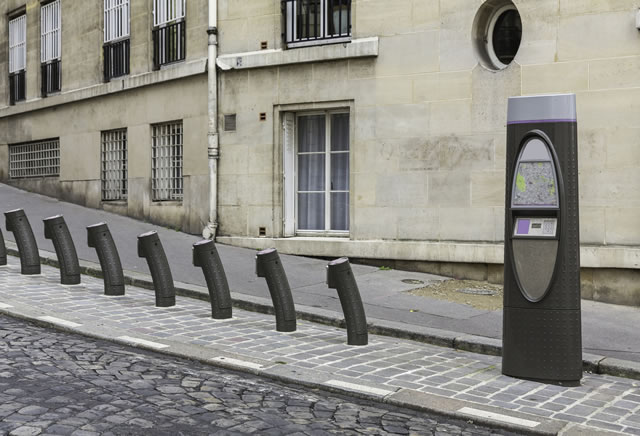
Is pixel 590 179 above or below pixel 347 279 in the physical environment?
above

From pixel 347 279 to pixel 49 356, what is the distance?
263cm

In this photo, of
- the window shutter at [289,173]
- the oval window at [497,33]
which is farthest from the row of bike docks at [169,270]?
the oval window at [497,33]

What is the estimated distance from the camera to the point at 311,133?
42.7 ft

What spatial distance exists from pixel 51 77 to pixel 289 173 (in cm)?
945

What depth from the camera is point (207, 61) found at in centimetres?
1376

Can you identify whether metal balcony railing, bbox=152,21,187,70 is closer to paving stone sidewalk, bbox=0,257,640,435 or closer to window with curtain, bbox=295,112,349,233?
window with curtain, bbox=295,112,349,233

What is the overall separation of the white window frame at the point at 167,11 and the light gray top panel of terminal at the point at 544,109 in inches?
400

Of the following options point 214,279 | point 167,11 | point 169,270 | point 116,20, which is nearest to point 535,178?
point 214,279

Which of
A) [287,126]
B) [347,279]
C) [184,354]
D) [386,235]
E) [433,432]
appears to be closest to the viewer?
[433,432]

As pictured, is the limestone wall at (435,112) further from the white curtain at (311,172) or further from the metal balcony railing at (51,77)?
the metal balcony railing at (51,77)

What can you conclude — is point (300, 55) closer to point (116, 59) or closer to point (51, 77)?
point (116, 59)

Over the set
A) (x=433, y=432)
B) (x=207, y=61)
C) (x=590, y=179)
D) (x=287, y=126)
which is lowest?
(x=433, y=432)

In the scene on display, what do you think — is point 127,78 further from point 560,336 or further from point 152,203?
point 560,336

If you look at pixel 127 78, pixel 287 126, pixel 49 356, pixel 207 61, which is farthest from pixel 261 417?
pixel 127 78
